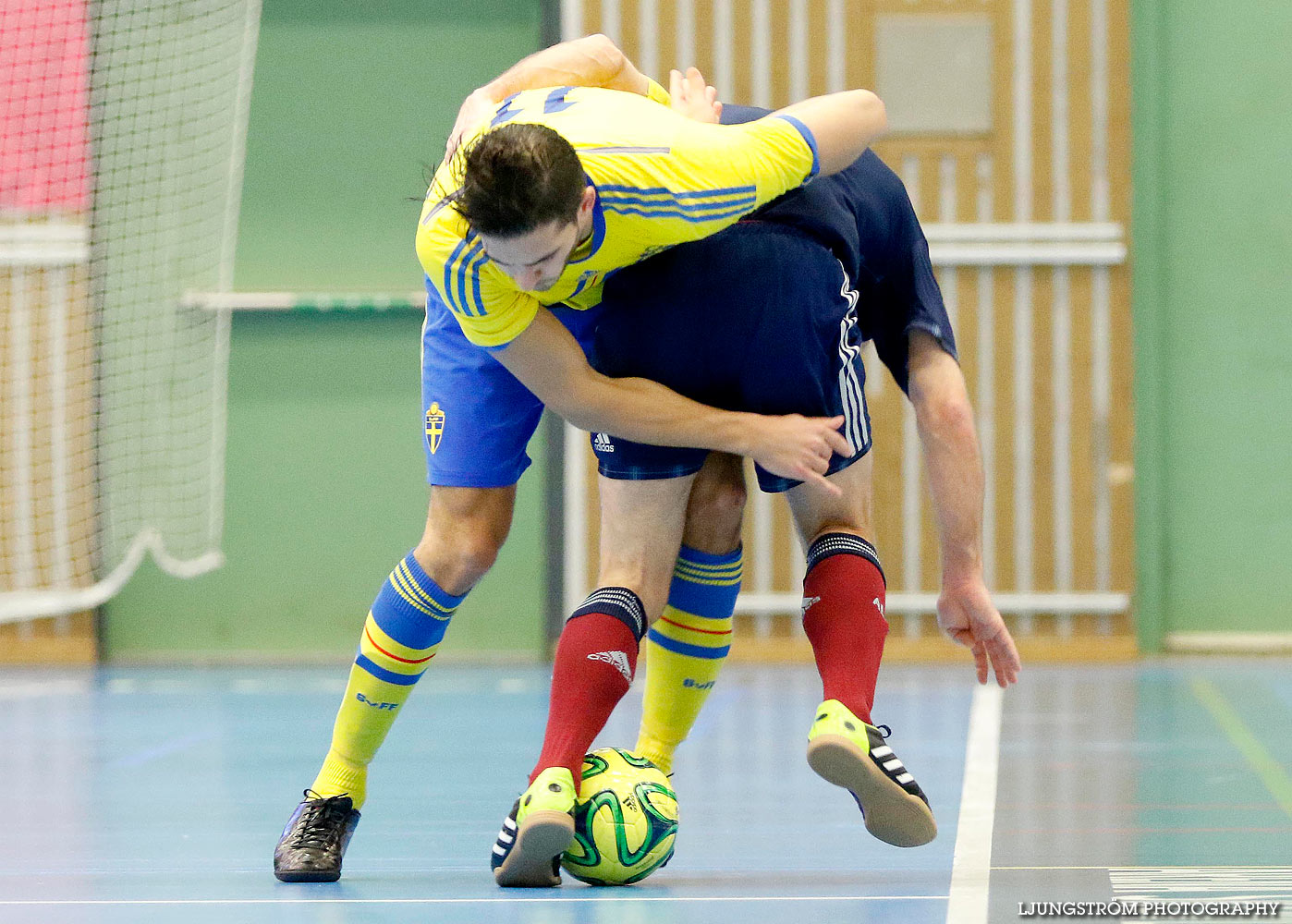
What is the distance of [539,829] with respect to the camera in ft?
7.43

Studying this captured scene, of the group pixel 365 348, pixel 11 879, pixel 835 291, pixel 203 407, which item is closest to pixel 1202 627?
pixel 365 348

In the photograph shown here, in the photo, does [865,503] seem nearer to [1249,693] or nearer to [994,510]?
[1249,693]

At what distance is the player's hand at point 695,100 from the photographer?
8.64 ft

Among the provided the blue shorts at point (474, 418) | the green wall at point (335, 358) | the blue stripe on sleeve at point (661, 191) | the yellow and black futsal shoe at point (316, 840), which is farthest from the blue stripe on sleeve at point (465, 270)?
the green wall at point (335, 358)

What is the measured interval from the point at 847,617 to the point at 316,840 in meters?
0.92

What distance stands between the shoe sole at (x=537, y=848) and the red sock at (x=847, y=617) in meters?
0.44

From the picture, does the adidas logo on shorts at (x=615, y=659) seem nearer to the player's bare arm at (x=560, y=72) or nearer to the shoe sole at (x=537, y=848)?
the shoe sole at (x=537, y=848)

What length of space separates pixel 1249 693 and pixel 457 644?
128 inches

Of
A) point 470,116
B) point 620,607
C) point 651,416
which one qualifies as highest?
Result: point 470,116

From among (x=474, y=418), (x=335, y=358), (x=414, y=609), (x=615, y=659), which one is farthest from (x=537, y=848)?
(x=335, y=358)

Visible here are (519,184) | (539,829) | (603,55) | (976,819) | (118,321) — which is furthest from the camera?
(118,321)

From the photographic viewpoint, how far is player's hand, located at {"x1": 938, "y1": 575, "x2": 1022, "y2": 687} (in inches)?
106

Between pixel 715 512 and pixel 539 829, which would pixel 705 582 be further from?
pixel 539 829

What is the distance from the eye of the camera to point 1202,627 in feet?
22.5
